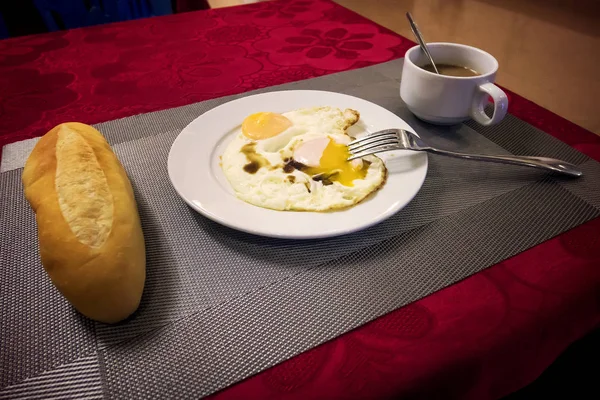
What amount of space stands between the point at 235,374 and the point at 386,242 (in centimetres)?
35

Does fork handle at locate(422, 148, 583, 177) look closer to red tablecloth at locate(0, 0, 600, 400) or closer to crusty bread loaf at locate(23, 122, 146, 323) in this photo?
red tablecloth at locate(0, 0, 600, 400)

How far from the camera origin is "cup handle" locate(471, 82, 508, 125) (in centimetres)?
92

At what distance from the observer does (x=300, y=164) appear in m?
0.86

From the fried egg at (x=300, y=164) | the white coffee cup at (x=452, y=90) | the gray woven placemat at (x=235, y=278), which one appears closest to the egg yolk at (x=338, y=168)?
the fried egg at (x=300, y=164)

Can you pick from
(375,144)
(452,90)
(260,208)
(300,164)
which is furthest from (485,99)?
(260,208)

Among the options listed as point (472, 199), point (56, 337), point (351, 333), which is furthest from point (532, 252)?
point (56, 337)

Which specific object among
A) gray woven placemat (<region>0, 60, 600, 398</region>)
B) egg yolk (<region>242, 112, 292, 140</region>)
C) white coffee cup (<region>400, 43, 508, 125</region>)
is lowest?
gray woven placemat (<region>0, 60, 600, 398</region>)

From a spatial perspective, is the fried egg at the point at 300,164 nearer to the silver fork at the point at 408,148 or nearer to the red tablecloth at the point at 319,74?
the silver fork at the point at 408,148

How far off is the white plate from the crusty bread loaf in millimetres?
122

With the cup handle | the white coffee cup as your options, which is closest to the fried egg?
the white coffee cup

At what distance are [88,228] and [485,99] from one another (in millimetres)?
911

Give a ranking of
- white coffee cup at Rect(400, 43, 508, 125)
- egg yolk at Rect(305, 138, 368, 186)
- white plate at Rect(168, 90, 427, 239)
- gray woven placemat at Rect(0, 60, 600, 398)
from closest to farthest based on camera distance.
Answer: gray woven placemat at Rect(0, 60, 600, 398) < white plate at Rect(168, 90, 427, 239) < egg yolk at Rect(305, 138, 368, 186) < white coffee cup at Rect(400, 43, 508, 125)

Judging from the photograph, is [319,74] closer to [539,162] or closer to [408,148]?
[408,148]

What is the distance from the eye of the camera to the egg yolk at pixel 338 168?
83cm
